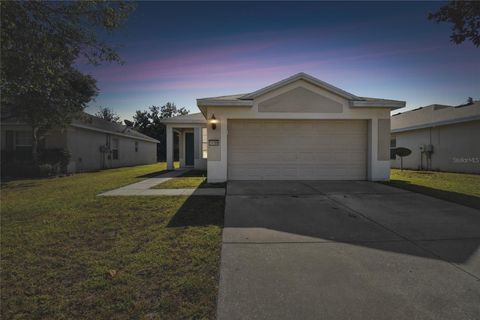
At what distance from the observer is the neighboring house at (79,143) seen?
15.2 meters

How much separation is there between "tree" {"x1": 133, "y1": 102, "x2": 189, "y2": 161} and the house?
31.4m

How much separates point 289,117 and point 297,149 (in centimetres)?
131

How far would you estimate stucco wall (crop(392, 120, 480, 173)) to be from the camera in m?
13.9

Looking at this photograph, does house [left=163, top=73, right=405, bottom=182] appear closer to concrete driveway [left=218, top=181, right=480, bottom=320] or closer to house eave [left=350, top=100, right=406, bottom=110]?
house eave [left=350, top=100, right=406, bottom=110]

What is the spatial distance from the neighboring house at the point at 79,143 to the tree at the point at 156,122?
17.7 meters

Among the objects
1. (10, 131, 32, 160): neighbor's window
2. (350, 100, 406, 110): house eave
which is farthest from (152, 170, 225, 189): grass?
(10, 131, 32, 160): neighbor's window

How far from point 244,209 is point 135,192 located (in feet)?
13.1

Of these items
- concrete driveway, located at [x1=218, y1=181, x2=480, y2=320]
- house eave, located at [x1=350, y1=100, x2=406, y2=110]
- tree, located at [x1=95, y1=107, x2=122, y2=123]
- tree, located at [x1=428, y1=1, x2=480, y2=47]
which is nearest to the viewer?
concrete driveway, located at [x1=218, y1=181, x2=480, y2=320]

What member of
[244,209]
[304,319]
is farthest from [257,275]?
[244,209]

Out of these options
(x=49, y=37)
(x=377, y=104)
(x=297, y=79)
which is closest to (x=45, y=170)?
(x=49, y=37)

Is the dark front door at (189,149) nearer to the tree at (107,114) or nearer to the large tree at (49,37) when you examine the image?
the large tree at (49,37)

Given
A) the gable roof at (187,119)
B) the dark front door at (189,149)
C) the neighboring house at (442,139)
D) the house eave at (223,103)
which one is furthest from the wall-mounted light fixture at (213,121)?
the neighboring house at (442,139)

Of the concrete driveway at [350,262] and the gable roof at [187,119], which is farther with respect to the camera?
the gable roof at [187,119]

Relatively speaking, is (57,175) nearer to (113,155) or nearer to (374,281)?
(113,155)
